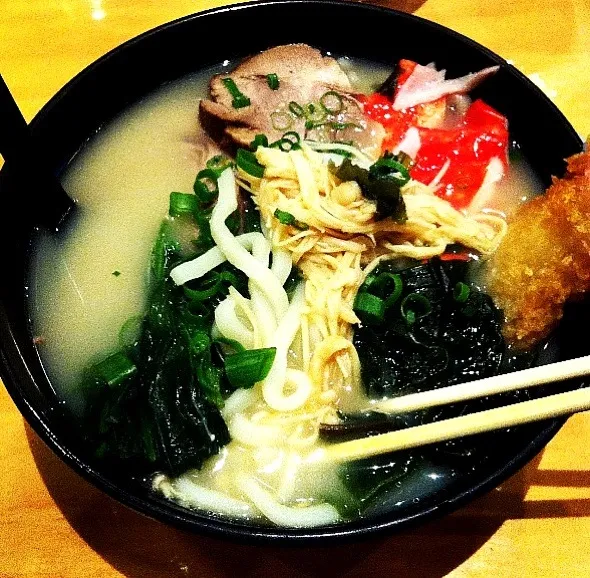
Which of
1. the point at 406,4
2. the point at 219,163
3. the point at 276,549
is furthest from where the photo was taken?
the point at 406,4

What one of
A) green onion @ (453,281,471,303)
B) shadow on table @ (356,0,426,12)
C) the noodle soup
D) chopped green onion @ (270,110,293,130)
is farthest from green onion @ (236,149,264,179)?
shadow on table @ (356,0,426,12)

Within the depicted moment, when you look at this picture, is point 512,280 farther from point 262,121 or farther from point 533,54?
point 533,54

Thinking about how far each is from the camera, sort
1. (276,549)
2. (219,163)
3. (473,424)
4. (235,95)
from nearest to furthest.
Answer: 1. (473,424)
2. (276,549)
3. (219,163)
4. (235,95)

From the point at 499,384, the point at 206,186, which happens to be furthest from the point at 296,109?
the point at 499,384

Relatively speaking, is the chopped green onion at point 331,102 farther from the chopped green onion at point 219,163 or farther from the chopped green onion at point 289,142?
the chopped green onion at point 219,163

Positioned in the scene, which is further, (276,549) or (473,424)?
(276,549)

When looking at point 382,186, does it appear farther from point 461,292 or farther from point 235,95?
point 235,95

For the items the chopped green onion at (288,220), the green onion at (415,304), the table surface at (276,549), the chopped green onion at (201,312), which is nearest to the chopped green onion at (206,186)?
the chopped green onion at (288,220)
